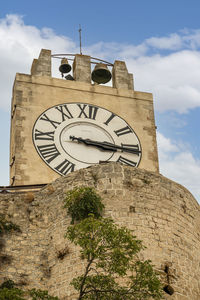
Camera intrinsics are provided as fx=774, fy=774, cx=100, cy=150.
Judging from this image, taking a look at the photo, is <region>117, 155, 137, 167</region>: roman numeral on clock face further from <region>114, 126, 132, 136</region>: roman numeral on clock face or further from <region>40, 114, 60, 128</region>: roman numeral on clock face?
<region>40, 114, 60, 128</region>: roman numeral on clock face

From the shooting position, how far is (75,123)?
75.1ft

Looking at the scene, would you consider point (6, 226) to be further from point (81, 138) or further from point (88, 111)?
point (88, 111)

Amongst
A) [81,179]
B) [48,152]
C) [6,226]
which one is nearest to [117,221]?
[81,179]

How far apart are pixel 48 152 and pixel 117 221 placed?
18.0ft

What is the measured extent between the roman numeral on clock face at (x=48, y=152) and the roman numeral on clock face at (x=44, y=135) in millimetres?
251

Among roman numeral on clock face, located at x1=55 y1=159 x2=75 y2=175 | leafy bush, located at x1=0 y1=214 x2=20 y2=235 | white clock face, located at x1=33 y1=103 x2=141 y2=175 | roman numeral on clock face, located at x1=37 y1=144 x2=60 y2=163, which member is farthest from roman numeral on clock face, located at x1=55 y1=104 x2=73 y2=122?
leafy bush, located at x1=0 y1=214 x2=20 y2=235

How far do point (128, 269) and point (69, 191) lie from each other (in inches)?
104

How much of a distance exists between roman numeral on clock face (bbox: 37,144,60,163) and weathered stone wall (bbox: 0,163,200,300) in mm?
3084

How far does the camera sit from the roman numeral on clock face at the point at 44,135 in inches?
874

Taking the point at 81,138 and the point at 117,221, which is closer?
the point at 117,221

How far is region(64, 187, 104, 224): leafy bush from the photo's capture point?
17.1m

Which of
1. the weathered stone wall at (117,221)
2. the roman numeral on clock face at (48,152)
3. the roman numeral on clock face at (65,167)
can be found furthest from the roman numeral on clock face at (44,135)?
the weathered stone wall at (117,221)

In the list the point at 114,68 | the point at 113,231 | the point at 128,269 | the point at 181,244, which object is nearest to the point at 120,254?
the point at 113,231

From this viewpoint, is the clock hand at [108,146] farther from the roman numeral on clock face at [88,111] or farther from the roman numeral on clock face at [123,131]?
the roman numeral on clock face at [88,111]
